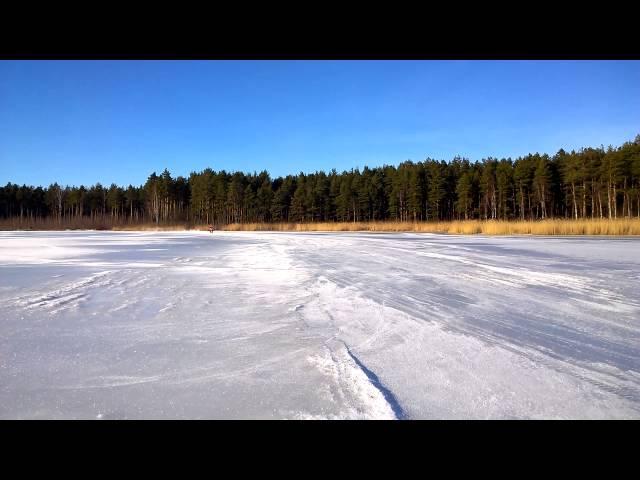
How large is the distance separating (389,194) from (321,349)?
66324 mm

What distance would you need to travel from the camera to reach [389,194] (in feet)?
219

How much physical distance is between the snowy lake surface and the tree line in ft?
175

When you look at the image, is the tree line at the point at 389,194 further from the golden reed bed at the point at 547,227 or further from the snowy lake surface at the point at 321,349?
the snowy lake surface at the point at 321,349

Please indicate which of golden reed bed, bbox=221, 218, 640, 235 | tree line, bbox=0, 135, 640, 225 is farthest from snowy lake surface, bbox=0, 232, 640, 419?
tree line, bbox=0, 135, 640, 225

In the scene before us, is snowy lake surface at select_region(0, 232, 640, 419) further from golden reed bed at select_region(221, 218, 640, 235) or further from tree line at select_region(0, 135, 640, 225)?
tree line at select_region(0, 135, 640, 225)

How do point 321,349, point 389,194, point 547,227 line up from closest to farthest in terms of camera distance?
point 321,349 < point 547,227 < point 389,194

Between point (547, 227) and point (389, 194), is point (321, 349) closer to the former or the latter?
point (547, 227)

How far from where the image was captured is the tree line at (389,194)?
165ft

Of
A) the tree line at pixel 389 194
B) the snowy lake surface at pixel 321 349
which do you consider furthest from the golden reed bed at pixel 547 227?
the tree line at pixel 389 194

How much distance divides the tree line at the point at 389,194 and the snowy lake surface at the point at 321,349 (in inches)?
2094

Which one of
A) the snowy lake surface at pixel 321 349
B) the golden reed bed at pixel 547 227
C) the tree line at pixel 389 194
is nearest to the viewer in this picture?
the snowy lake surface at pixel 321 349

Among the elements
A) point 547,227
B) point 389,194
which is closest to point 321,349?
point 547,227
